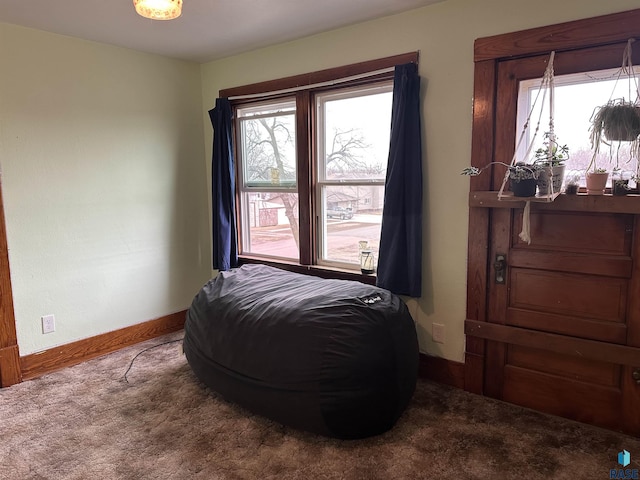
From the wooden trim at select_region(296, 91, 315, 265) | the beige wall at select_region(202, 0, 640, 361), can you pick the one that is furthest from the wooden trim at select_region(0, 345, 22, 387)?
the beige wall at select_region(202, 0, 640, 361)

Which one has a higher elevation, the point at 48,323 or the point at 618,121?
the point at 618,121

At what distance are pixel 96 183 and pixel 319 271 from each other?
1.77 metres

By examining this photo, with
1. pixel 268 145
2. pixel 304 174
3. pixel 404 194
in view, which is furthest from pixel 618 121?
pixel 268 145

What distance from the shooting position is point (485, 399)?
261 centimetres

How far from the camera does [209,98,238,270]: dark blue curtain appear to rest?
3652mm

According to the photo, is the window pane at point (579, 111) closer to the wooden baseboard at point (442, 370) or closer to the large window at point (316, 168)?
the large window at point (316, 168)

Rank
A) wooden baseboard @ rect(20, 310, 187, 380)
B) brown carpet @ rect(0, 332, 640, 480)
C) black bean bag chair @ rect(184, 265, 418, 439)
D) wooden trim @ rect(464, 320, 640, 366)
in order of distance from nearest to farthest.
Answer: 1. brown carpet @ rect(0, 332, 640, 480)
2. black bean bag chair @ rect(184, 265, 418, 439)
3. wooden trim @ rect(464, 320, 640, 366)
4. wooden baseboard @ rect(20, 310, 187, 380)

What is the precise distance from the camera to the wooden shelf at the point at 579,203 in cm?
205

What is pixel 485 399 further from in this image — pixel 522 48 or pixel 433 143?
pixel 522 48

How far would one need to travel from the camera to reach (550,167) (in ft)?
7.06

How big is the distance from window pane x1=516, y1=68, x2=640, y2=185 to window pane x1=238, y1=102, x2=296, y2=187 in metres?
1.72

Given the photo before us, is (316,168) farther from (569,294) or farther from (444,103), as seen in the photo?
(569,294)

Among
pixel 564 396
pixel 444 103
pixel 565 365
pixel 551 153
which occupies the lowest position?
pixel 564 396

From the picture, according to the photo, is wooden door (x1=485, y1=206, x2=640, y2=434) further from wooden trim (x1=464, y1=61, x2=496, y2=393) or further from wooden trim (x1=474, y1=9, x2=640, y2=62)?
wooden trim (x1=474, y1=9, x2=640, y2=62)
